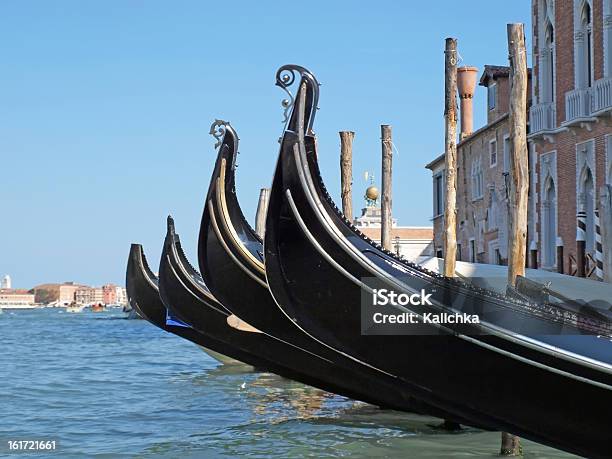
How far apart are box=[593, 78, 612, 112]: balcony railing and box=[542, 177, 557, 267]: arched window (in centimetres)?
210

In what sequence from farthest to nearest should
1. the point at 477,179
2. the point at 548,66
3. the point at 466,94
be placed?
1. the point at 466,94
2. the point at 477,179
3. the point at 548,66

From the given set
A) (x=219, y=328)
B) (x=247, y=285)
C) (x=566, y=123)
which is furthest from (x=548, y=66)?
(x=247, y=285)

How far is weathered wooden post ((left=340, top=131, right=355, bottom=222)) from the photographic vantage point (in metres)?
13.2

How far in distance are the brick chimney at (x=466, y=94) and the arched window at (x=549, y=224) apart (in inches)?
234

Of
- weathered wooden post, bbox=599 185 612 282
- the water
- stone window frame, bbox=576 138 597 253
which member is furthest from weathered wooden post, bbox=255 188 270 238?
weathered wooden post, bbox=599 185 612 282

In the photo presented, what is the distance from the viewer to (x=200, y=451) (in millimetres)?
7914

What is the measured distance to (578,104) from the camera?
13.2 metres

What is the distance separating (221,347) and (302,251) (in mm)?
4378

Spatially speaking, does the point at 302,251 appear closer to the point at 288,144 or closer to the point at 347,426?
the point at 288,144

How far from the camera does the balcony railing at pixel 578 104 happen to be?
12.9 meters

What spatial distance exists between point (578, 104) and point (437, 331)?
29.1ft

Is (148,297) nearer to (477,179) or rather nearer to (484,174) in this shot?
(484,174)

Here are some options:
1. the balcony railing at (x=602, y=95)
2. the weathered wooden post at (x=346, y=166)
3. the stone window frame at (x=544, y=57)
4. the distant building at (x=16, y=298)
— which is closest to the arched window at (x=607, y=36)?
the balcony railing at (x=602, y=95)

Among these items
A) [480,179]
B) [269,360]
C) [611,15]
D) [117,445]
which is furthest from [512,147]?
[480,179]
